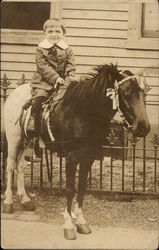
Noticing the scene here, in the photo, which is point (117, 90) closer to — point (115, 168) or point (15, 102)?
point (15, 102)

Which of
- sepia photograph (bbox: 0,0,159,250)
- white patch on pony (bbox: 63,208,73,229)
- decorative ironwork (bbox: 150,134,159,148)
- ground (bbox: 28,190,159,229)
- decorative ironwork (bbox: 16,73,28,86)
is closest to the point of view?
sepia photograph (bbox: 0,0,159,250)

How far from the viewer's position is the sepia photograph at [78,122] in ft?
10.8

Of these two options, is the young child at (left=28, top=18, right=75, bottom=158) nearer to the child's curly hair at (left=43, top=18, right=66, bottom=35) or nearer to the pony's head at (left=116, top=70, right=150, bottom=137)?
the child's curly hair at (left=43, top=18, right=66, bottom=35)

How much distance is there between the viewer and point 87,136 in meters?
3.33

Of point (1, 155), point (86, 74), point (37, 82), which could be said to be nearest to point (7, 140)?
point (1, 155)

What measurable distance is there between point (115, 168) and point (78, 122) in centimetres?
85

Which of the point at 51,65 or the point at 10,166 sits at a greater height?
the point at 51,65

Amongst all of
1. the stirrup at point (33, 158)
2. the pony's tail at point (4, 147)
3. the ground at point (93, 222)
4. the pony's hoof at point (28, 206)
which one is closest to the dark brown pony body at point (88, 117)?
the ground at point (93, 222)

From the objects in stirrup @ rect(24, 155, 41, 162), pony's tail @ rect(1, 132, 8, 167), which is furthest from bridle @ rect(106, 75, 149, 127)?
pony's tail @ rect(1, 132, 8, 167)

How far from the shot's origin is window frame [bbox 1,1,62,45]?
3.64 metres

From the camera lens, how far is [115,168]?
4.04 m

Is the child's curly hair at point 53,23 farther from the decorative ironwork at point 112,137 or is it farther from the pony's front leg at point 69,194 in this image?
the pony's front leg at point 69,194

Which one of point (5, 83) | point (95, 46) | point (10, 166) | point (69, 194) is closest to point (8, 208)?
point (10, 166)

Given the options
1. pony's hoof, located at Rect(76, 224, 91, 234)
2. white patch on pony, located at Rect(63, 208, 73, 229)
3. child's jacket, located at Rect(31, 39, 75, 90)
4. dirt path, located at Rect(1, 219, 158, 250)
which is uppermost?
child's jacket, located at Rect(31, 39, 75, 90)
